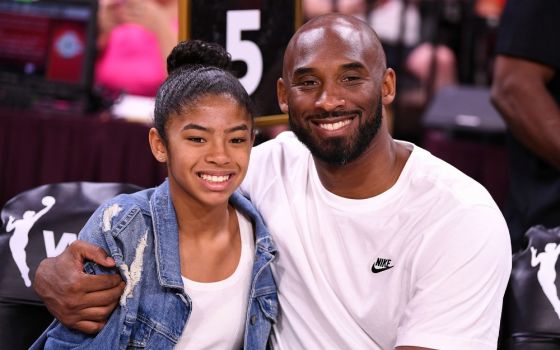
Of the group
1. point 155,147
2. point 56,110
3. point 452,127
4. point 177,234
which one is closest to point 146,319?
point 177,234

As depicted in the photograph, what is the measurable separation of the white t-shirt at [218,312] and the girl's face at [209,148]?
196 mm

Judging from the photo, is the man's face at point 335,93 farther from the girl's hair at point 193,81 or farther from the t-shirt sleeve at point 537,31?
the t-shirt sleeve at point 537,31

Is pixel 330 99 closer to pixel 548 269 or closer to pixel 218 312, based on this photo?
pixel 218 312

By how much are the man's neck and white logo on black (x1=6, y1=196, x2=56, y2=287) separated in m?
0.77

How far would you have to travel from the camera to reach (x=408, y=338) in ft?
7.38

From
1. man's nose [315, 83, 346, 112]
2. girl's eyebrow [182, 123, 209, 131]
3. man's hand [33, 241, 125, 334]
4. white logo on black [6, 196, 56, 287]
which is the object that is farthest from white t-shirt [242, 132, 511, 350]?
white logo on black [6, 196, 56, 287]

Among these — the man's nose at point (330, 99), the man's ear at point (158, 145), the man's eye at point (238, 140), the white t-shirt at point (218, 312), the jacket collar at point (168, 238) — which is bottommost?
the white t-shirt at point (218, 312)

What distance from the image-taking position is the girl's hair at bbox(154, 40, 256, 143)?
2320 millimetres

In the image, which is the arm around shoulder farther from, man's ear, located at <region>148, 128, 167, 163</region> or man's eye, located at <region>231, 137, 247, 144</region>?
man's eye, located at <region>231, 137, 247, 144</region>

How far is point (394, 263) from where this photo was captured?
7.64 ft

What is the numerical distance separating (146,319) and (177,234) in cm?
21

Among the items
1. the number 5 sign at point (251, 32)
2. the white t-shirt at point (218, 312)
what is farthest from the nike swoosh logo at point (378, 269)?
the number 5 sign at point (251, 32)

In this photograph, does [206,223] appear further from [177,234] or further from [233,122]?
[233,122]

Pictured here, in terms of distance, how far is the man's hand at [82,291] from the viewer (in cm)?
221
